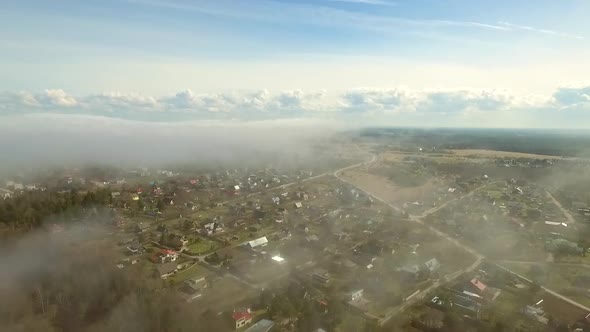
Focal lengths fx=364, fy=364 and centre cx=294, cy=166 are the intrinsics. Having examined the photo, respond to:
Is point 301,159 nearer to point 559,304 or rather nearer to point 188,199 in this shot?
point 188,199

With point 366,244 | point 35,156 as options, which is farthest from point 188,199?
point 35,156

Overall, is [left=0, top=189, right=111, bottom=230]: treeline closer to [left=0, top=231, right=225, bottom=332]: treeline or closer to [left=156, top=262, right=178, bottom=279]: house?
[left=0, top=231, right=225, bottom=332]: treeline

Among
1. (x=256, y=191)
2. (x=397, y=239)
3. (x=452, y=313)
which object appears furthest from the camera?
(x=256, y=191)

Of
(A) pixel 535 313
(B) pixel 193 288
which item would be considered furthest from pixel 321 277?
(A) pixel 535 313

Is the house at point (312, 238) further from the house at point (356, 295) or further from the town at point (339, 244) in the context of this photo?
the house at point (356, 295)

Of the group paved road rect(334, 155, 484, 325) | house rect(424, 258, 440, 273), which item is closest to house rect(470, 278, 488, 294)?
paved road rect(334, 155, 484, 325)

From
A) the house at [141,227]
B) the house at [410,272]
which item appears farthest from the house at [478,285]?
the house at [141,227]

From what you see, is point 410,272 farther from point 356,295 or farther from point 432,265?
point 356,295
